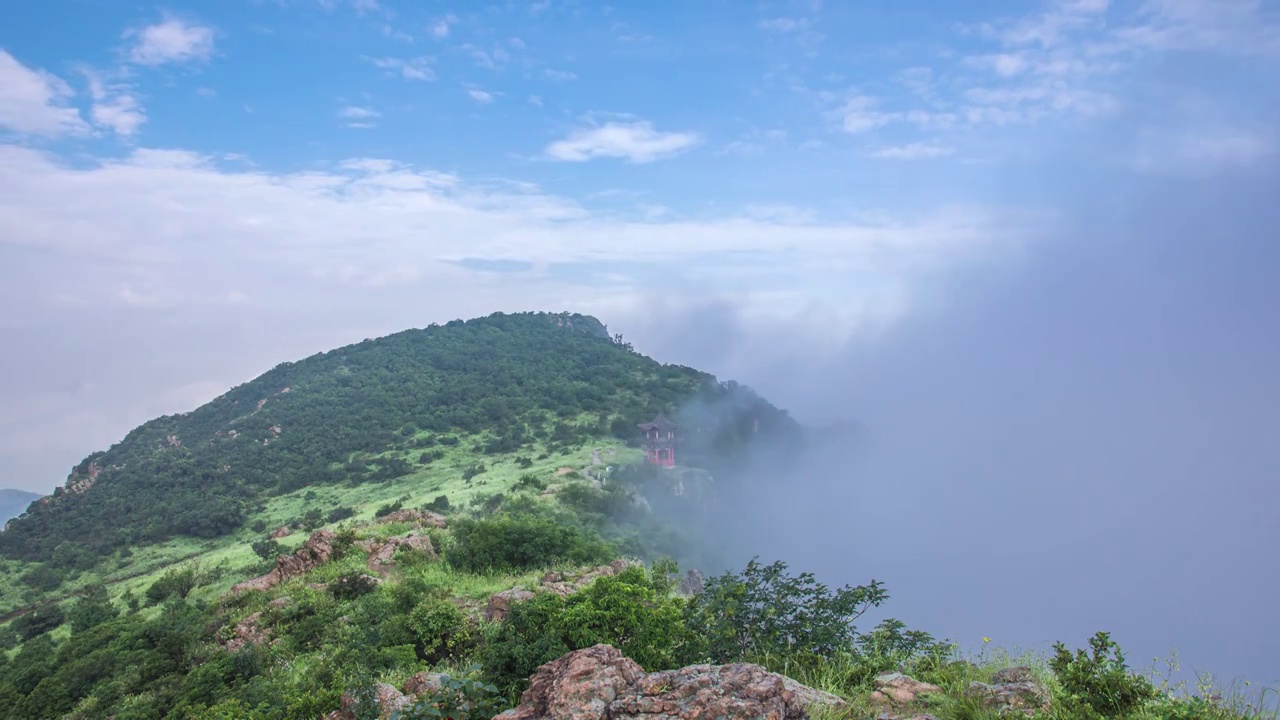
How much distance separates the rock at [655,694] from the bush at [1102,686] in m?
2.54

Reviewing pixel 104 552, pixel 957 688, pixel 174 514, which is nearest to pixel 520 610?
pixel 957 688

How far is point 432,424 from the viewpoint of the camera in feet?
231

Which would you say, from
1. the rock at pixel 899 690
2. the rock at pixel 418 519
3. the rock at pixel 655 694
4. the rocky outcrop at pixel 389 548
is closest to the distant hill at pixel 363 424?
the rock at pixel 418 519

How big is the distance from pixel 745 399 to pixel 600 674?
86308mm

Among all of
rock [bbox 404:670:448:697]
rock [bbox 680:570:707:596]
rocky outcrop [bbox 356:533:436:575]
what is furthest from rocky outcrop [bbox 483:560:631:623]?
rock [bbox 680:570:707:596]

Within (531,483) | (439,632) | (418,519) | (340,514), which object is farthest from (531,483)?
(439,632)

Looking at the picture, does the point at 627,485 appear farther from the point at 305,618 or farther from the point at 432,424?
the point at 305,618

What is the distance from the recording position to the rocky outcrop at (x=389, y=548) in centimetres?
1927

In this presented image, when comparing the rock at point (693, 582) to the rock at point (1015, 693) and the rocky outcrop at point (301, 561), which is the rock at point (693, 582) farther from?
the rock at point (1015, 693)

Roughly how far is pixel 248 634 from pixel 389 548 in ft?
16.4

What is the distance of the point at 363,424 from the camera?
71.2 metres

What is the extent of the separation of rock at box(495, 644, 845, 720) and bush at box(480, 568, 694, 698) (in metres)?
1.54

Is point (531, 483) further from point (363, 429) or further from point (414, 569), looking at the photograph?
point (363, 429)

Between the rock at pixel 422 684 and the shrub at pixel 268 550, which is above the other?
the rock at pixel 422 684
